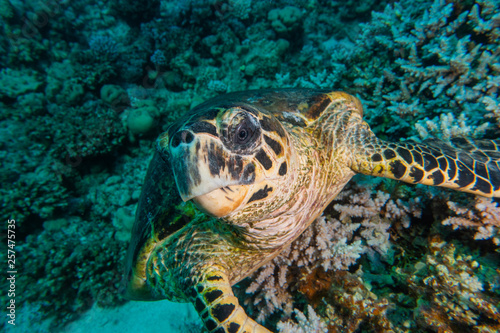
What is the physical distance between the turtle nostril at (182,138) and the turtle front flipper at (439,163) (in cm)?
142

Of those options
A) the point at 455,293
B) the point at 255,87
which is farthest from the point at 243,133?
the point at 255,87

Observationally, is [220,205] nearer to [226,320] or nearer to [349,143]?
[226,320]

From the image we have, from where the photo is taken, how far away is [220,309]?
4.85 feet

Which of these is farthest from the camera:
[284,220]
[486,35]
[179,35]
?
[179,35]

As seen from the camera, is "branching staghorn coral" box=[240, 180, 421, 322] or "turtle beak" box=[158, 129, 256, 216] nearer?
"turtle beak" box=[158, 129, 256, 216]

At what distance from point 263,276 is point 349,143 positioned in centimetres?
142

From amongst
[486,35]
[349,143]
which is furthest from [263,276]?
[486,35]

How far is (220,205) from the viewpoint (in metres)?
1.11

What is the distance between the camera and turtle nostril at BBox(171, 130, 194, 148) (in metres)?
1.07

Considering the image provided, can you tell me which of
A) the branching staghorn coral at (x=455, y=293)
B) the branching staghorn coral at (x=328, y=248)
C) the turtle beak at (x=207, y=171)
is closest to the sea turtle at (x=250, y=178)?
the turtle beak at (x=207, y=171)

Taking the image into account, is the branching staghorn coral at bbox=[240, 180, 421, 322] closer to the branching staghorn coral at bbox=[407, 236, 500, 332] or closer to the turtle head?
the branching staghorn coral at bbox=[407, 236, 500, 332]

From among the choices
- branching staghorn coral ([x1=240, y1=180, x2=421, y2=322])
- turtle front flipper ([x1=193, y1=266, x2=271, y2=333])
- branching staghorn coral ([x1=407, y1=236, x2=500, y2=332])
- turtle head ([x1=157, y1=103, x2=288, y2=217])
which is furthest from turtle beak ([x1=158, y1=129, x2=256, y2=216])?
branching staghorn coral ([x1=407, y1=236, x2=500, y2=332])

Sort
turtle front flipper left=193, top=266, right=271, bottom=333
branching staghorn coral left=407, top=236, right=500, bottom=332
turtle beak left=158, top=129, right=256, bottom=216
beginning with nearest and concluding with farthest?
1. turtle beak left=158, top=129, right=256, bottom=216
2. branching staghorn coral left=407, top=236, right=500, bottom=332
3. turtle front flipper left=193, top=266, right=271, bottom=333

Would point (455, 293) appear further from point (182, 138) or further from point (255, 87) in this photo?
point (255, 87)
